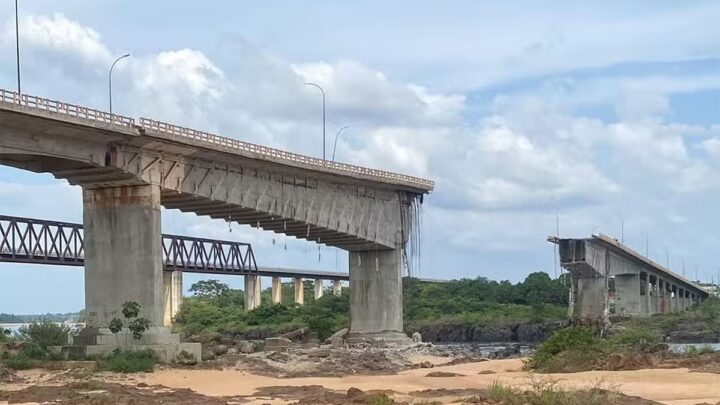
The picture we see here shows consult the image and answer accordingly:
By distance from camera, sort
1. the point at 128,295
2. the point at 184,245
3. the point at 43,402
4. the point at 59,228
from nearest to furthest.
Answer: the point at 43,402 → the point at 128,295 → the point at 59,228 → the point at 184,245

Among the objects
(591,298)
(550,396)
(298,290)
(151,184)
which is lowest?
(550,396)

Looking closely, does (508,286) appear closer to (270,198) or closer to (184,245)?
(184,245)

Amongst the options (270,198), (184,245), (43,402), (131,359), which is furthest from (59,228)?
(43,402)

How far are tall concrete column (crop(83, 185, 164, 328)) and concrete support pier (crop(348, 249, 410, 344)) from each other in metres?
32.3

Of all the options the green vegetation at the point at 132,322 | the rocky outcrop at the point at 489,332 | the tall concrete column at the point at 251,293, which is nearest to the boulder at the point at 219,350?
the green vegetation at the point at 132,322

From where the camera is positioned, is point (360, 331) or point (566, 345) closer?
point (566, 345)

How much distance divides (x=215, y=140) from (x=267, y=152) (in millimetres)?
6490

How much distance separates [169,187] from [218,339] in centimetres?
2348

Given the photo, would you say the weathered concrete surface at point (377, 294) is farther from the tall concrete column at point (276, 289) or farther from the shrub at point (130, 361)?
the tall concrete column at point (276, 289)

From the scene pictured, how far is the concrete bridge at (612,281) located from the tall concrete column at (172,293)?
47.0 metres

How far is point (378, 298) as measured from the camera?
87625mm

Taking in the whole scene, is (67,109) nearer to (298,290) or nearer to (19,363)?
(19,363)

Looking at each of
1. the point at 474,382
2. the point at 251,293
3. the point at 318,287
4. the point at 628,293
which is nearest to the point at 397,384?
the point at 474,382

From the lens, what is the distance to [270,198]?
70.9 metres
